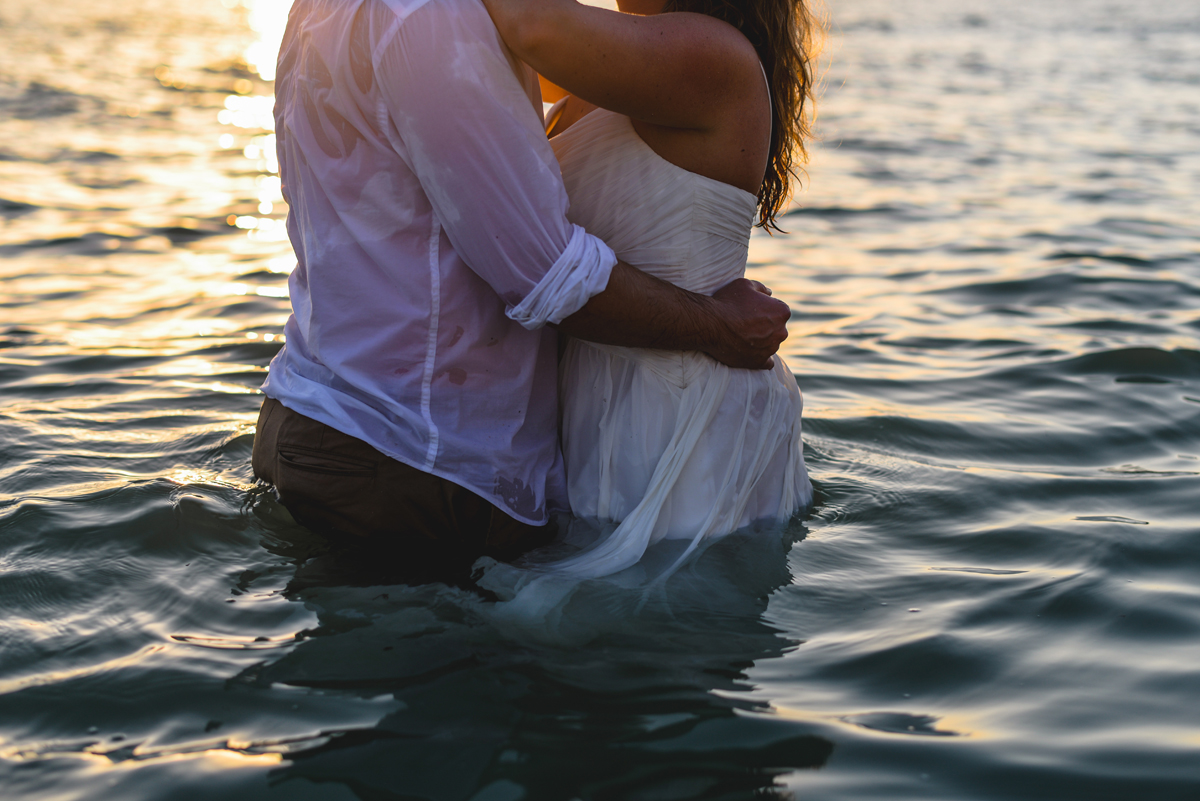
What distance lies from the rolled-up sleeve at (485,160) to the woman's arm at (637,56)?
78mm

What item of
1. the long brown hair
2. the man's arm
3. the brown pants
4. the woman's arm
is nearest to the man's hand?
the man's arm

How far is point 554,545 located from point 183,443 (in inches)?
65.2

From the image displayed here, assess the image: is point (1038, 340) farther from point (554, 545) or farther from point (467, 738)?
point (467, 738)

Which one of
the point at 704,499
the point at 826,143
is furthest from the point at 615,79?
the point at 826,143

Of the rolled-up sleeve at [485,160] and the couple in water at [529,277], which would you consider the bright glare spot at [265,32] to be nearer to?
the couple in water at [529,277]

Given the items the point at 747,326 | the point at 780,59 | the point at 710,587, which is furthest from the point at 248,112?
the point at 710,587

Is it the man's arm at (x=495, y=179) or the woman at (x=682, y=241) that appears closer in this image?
the man's arm at (x=495, y=179)

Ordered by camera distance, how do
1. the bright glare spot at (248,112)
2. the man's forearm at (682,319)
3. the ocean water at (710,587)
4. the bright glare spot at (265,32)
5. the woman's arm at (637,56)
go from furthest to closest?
the bright glare spot at (265,32) → the bright glare spot at (248,112) → the man's forearm at (682,319) → the woman's arm at (637,56) → the ocean water at (710,587)

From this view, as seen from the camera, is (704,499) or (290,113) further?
(704,499)

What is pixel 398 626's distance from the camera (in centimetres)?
229

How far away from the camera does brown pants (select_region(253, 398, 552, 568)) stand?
2.32 m

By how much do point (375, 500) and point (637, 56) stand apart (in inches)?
44.4

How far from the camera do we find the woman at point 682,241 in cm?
231

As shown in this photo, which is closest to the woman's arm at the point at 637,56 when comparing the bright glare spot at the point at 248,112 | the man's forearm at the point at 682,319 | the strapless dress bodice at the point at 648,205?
the strapless dress bodice at the point at 648,205
